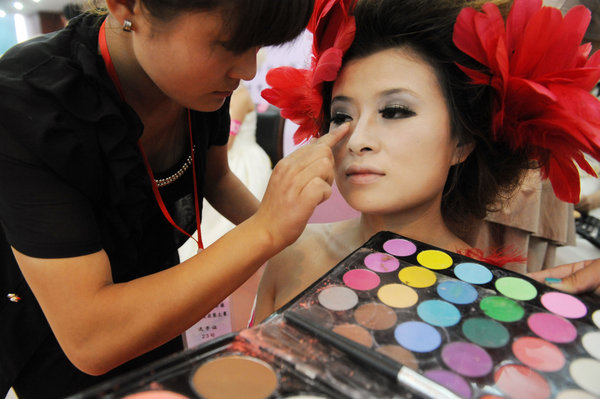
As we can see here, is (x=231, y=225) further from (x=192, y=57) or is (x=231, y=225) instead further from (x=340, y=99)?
(x=192, y=57)

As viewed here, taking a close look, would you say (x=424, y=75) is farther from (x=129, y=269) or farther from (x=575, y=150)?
(x=129, y=269)

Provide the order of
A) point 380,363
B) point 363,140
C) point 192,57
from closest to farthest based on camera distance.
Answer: point 380,363 < point 192,57 < point 363,140

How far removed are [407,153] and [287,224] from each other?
28cm

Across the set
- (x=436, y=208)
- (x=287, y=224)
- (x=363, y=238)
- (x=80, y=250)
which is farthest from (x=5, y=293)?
(x=436, y=208)

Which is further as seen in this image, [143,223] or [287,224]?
[143,223]

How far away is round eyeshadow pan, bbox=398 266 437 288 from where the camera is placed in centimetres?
53

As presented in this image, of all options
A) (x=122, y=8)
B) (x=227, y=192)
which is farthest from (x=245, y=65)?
(x=227, y=192)

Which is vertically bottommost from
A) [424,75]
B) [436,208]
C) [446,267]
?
[446,267]

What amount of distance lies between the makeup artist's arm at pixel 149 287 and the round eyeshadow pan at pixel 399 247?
4.8 inches

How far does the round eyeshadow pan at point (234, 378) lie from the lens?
1.21 ft

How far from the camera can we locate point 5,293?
80 centimetres

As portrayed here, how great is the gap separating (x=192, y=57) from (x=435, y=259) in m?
0.45

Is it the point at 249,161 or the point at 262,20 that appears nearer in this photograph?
the point at 262,20

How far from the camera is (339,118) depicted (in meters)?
0.85
